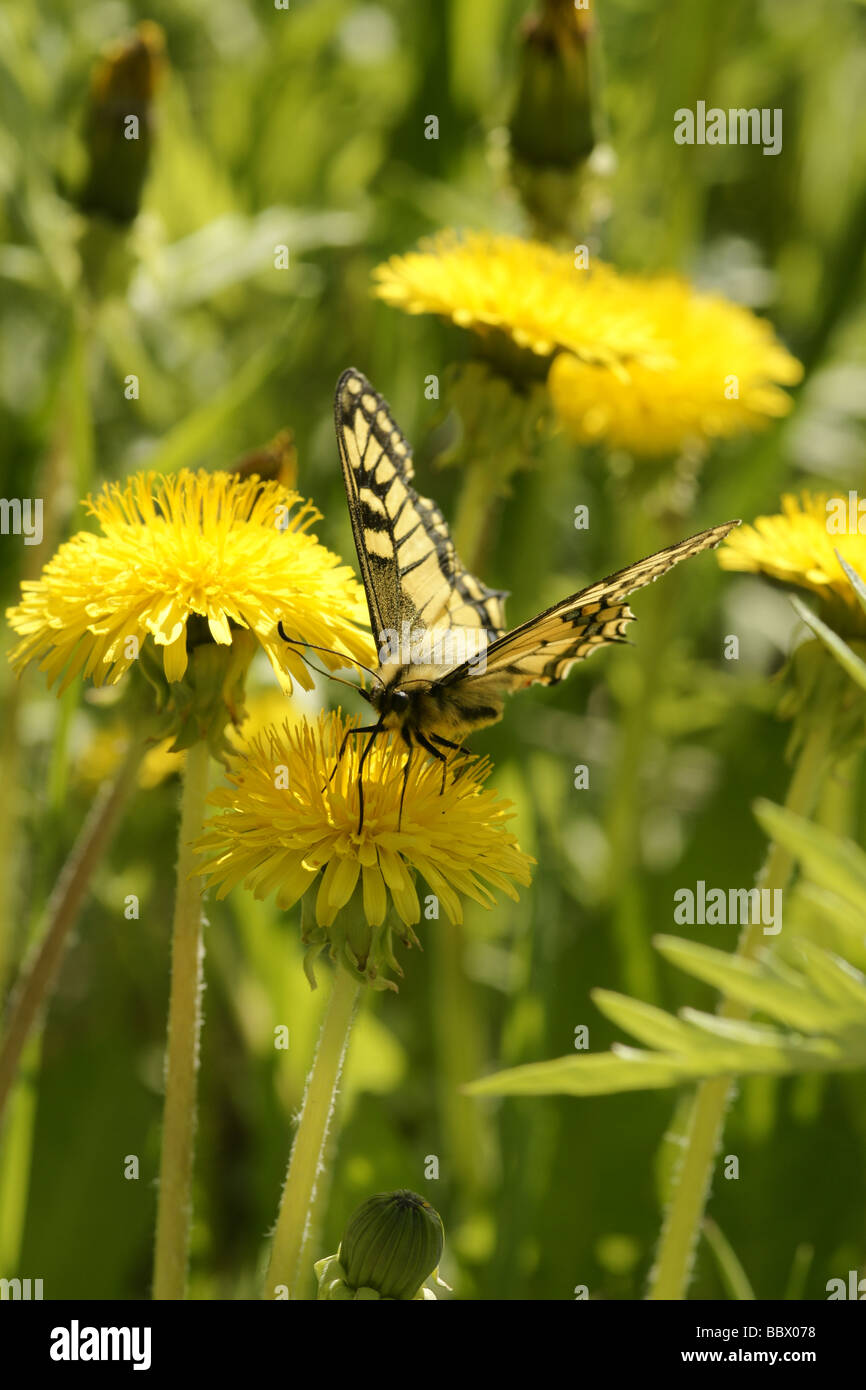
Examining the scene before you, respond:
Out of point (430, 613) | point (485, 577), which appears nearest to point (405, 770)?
point (430, 613)

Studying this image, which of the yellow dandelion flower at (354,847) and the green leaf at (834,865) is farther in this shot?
the yellow dandelion flower at (354,847)

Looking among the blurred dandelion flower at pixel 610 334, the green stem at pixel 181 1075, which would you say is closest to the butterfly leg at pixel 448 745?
the green stem at pixel 181 1075

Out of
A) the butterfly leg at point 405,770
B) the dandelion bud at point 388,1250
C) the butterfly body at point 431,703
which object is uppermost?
the butterfly body at point 431,703

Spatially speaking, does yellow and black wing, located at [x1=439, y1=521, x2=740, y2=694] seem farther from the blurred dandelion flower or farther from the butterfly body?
the blurred dandelion flower

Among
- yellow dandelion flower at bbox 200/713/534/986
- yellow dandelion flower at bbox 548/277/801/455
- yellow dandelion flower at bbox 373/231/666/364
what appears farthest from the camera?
yellow dandelion flower at bbox 548/277/801/455

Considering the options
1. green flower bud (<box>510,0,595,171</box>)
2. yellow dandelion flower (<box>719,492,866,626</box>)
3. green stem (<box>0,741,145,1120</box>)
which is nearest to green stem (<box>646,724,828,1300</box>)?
yellow dandelion flower (<box>719,492,866,626</box>)

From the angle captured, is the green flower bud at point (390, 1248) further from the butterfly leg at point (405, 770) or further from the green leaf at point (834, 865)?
the green leaf at point (834, 865)

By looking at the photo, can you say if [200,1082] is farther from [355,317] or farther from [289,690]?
[355,317]
